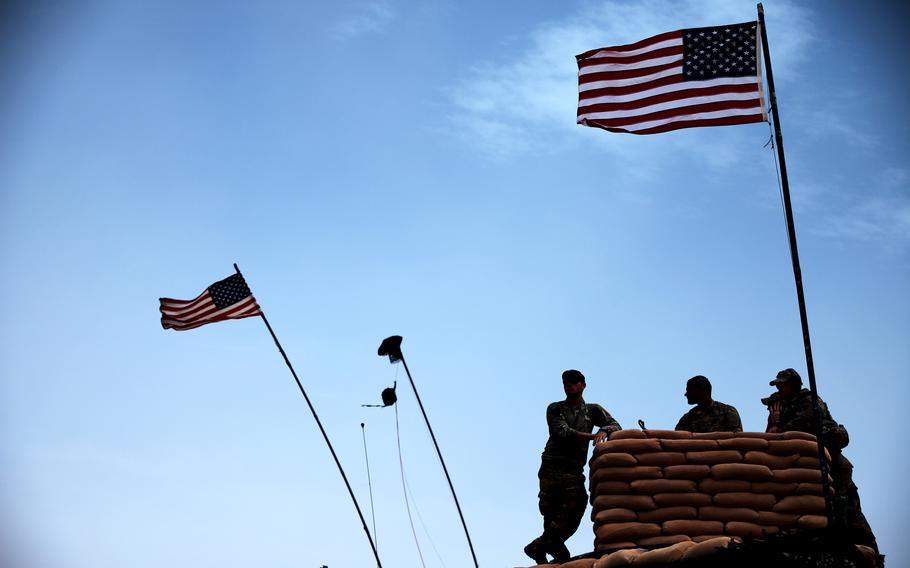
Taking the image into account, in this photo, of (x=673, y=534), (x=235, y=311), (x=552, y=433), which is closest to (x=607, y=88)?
(x=552, y=433)

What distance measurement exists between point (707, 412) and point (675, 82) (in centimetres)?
311

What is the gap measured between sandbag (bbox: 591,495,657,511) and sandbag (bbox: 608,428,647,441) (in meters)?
0.53

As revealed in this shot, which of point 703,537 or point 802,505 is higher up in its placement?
point 802,505

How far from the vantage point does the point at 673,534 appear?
33.3 ft

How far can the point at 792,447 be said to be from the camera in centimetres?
1012

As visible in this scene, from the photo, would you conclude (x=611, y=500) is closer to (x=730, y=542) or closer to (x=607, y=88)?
(x=730, y=542)

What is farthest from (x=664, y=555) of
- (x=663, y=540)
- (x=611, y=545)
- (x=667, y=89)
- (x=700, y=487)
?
(x=667, y=89)

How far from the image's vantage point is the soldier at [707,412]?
1106cm

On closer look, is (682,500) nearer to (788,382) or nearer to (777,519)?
(777,519)

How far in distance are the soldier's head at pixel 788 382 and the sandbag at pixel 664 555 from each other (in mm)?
2002

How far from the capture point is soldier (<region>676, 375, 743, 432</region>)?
11.1 meters

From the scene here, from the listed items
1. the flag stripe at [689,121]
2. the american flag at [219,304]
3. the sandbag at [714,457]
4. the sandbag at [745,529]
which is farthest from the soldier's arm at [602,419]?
the american flag at [219,304]

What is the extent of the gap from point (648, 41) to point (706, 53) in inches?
26.5

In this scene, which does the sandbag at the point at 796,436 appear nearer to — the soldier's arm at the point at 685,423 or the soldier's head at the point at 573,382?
the soldier's arm at the point at 685,423
